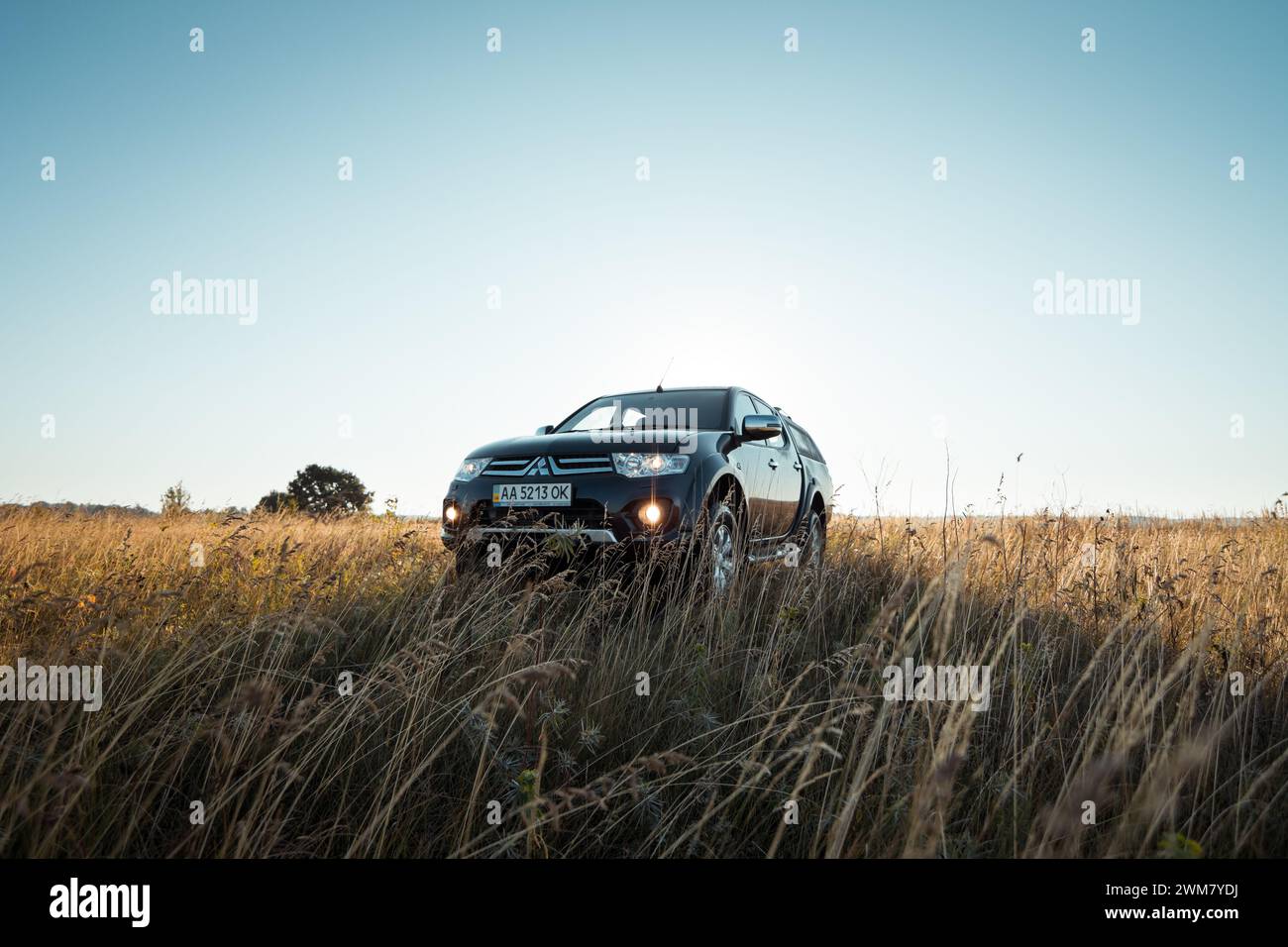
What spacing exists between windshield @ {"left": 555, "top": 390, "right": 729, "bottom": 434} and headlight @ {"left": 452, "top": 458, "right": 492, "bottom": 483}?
856 millimetres

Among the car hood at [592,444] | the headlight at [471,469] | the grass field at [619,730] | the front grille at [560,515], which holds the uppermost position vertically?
the car hood at [592,444]

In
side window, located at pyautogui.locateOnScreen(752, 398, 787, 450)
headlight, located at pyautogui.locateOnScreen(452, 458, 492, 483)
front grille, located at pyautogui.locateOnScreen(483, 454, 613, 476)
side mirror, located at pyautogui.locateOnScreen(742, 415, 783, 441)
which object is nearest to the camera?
front grille, located at pyautogui.locateOnScreen(483, 454, 613, 476)

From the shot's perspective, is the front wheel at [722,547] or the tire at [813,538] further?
the tire at [813,538]

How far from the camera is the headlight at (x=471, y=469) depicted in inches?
190

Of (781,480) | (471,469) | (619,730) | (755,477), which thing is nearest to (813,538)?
(781,480)

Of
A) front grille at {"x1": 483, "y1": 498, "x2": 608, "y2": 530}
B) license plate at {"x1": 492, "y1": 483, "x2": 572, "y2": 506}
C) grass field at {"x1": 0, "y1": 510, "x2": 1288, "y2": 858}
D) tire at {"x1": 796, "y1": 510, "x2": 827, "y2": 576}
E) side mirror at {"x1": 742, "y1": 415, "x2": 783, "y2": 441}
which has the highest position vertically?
side mirror at {"x1": 742, "y1": 415, "x2": 783, "y2": 441}

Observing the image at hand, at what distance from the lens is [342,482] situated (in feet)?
106

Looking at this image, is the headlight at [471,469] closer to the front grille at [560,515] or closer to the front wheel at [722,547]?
the front grille at [560,515]

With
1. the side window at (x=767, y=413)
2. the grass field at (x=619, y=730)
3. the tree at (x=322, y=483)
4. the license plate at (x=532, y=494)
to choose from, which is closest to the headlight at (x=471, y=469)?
the license plate at (x=532, y=494)

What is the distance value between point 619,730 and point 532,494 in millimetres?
2220

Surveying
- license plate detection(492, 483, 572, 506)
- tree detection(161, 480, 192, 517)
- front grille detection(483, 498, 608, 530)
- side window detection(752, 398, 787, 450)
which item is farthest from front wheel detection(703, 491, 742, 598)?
tree detection(161, 480, 192, 517)

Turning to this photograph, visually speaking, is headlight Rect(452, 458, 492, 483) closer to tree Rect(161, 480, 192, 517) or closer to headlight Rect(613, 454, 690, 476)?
headlight Rect(613, 454, 690, 476)

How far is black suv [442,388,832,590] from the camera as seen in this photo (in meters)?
4.39
